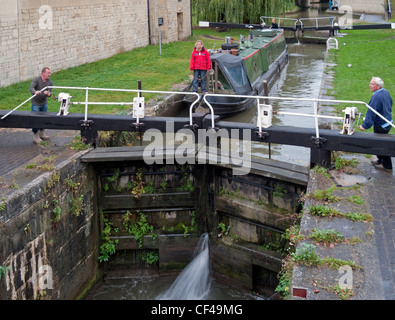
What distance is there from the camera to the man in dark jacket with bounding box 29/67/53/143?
29.8ft

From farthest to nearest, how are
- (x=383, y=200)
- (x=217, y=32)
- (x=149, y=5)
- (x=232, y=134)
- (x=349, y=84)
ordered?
(x=217, y=32) → (x=149, y=5) → (x=349, y=84) → (x=232, y=134) → (x=383, y=200)

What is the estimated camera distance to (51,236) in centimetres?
775

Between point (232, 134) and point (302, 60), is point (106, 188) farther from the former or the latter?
point (302, 60)

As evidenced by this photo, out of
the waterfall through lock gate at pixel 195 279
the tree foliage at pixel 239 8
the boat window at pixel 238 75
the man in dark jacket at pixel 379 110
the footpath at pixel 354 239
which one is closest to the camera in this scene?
the footpath at pixel 354 239

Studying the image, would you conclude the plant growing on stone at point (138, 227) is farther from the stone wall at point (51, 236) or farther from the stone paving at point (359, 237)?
the stone paving at point (359, 237)

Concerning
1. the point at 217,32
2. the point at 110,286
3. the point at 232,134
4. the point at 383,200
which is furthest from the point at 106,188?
the point at 217,32

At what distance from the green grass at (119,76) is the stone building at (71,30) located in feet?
1.40

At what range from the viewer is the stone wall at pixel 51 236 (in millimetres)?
6848

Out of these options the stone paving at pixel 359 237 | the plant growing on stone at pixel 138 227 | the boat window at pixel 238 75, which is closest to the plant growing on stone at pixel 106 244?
the plant growing on stone at pixel 138 227

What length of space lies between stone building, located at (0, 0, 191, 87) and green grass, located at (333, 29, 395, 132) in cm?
844

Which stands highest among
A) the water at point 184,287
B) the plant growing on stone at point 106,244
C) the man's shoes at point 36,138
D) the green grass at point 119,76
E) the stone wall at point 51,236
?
the green grass at point 119,76

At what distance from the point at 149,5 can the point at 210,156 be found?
1798cm

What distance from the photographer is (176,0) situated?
26.5 m

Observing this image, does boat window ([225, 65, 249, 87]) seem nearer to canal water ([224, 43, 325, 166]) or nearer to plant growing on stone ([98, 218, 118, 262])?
canal water ([224, 43, 325, 166])
